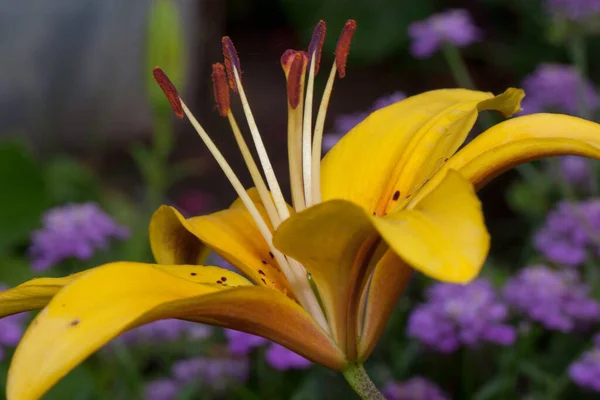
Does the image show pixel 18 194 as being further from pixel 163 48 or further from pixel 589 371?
pixel 589 371

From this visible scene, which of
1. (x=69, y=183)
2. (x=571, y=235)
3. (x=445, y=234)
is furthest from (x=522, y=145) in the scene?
(x=69, y=183)

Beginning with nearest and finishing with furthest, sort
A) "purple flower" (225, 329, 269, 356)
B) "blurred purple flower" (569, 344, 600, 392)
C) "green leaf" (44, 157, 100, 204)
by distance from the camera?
1. "blurred purple flower" (569, 344, 600, 392)
2. "purple flower" (225, 329, 269, 356)
3. "green leaf" (44, 157, 100, 204)

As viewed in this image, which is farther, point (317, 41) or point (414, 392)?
point (414, 392)

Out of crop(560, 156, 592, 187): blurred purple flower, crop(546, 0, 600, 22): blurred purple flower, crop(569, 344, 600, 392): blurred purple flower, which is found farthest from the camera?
crop(560, 156, 592, 187): blurred purple flower

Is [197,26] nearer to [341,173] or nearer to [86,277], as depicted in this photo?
[341,173]

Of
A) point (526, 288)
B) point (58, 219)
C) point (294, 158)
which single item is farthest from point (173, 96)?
point (58, 219)

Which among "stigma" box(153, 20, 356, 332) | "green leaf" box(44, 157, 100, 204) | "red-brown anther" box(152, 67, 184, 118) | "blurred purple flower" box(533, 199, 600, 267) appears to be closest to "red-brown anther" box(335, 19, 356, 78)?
"stigma" box(153, 20, 356, 332)

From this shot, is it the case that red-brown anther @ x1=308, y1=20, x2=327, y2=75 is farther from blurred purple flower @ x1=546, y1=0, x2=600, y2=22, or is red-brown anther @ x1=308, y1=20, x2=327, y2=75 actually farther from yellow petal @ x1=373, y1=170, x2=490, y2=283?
blurred purple flower @ x1=546, y1=0, x2=600, y2=22
